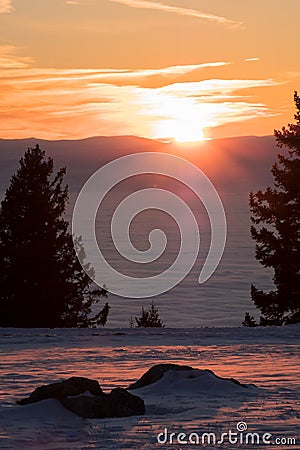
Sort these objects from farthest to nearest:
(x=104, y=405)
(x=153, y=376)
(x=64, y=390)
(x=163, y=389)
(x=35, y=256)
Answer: (x=35, y=256), (x=153, y=376), (x=163, y=389), (x=64, y=390), (x=104, y=405)

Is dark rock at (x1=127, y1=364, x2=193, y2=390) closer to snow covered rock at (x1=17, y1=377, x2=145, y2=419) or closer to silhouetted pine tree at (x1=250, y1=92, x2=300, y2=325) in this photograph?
snow covered rock at (x1=17, y1=377, x2=145, y2=419)

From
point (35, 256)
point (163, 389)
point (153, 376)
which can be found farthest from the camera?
point (35, 256)

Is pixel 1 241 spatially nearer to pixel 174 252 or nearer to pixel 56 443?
pixel 56 443

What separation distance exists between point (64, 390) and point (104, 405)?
1.87ft

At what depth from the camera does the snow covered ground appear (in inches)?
372

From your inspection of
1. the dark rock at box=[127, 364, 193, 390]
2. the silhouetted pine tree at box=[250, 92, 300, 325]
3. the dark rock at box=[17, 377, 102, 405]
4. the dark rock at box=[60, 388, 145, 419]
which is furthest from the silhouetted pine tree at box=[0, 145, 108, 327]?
the dark rock at box=[60, 388, 145, 419]

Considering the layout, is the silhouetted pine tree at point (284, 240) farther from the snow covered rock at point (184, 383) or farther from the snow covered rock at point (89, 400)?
the snow covered rock at point (89, 400)

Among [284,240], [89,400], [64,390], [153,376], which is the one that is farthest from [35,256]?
[89,400]

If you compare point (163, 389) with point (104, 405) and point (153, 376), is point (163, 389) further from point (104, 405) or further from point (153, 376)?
point (104, 405)

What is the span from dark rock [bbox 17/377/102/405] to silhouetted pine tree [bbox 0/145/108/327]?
967 inches

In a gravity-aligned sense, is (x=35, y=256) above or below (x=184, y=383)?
above

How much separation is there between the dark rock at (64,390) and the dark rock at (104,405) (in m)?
0.14

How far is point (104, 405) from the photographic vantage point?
34.8 ft

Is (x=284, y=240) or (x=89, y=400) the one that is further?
(x=284, y=240)
